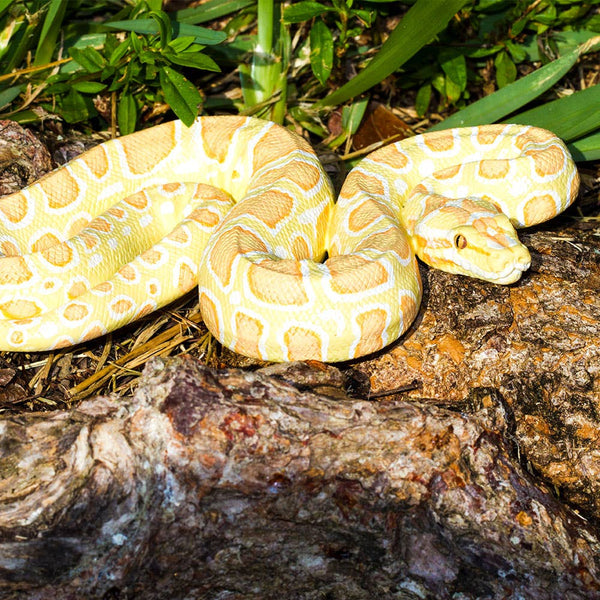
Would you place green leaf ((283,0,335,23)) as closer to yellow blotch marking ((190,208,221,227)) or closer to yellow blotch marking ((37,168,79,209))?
yellow blotch marking ((190,208,221,227))

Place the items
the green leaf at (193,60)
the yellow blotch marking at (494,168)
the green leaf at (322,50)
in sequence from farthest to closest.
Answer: the green leaf at (322,50) < the green leaf at (193,60) < the yellow blotch marking at (494,168)

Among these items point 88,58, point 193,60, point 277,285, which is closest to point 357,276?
point 277,285

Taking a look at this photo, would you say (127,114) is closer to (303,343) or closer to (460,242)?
(303,343)

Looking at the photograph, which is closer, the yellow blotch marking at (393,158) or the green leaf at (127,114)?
the yellow blotch marking at (393,158)

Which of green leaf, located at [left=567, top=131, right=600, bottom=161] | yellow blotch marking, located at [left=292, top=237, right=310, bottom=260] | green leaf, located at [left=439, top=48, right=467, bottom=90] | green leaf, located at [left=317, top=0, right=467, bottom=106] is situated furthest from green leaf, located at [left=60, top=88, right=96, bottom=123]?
green leaf, located at [left=567, top=131, right=600, bottom=161]

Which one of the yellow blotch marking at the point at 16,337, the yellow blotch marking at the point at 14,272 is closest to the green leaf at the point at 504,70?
the yellow blotch marking at the point at 14,272

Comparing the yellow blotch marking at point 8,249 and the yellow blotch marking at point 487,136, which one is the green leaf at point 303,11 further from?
the yellow blotch marking at point 8,249
